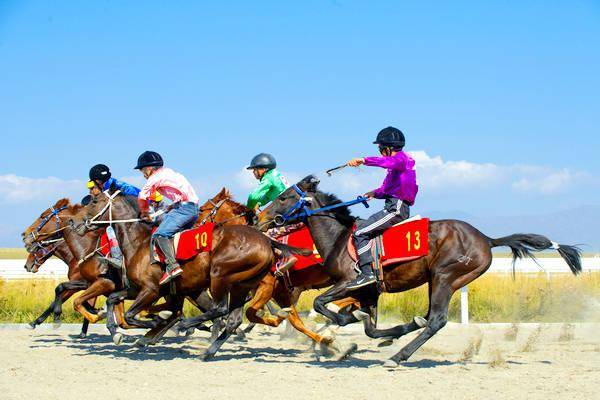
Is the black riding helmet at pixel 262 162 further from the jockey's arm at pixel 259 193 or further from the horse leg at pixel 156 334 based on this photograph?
the horse leg at pixel 156 334

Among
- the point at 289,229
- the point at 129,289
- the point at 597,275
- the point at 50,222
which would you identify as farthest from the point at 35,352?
the point at 597,275

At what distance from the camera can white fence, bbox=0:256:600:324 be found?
14.2 meters

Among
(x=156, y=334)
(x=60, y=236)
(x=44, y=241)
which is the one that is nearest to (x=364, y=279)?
(x=156, y=334)

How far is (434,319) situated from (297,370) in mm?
1641

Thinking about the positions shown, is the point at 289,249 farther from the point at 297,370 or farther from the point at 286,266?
the point at 297,370

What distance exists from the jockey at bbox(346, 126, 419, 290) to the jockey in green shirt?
2.38 m

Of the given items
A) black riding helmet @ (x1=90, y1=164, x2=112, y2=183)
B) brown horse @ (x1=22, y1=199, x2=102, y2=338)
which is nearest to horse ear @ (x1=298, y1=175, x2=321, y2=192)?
black riding helmet @ (x1=90, y1=164, x2=112, y2=183)

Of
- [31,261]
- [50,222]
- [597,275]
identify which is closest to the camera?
[50,222]

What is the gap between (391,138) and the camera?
9.88 m

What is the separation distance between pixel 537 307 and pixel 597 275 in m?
Result: 3.01

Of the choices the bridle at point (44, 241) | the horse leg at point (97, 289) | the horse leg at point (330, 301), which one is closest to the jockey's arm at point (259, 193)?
the horse leg at point (97, 289)

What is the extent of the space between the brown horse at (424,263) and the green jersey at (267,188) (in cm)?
174

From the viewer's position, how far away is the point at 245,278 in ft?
33.3

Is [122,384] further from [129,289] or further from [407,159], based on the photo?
[407,159]
